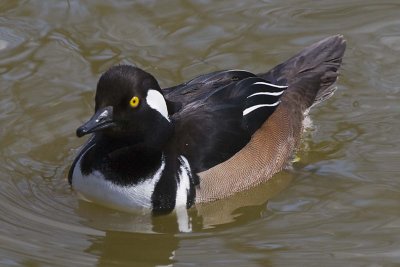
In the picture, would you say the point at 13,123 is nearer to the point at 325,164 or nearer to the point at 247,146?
the point at 247,146

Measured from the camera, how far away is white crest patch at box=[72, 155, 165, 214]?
353 inches

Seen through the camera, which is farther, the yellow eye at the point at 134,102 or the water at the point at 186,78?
the yellow eye at the point at 134,102

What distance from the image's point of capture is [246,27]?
476 inches

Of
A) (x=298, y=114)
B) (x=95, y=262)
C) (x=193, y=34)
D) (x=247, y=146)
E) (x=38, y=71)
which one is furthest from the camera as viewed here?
(x=193, y=34)

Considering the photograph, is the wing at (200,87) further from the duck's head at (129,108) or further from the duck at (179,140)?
the duck's head at (129,108)

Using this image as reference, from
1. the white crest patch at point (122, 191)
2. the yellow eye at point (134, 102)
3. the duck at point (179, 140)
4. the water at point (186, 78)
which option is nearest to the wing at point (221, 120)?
the duck at point (179, 140)

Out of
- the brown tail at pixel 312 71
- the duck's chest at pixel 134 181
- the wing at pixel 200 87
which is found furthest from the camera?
the brown tail at pixel 312 71

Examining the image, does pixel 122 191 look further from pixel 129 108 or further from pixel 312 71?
pixel 312 71

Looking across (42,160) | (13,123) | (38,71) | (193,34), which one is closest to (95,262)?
(42,160)

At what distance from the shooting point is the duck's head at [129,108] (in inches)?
334

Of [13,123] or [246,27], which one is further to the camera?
[246,27]

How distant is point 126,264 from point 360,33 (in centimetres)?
464

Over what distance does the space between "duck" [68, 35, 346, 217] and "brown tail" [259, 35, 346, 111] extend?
277mm

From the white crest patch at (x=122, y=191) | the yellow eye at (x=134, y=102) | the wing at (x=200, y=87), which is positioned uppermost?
the yellow eye at (x=134, y=102)
